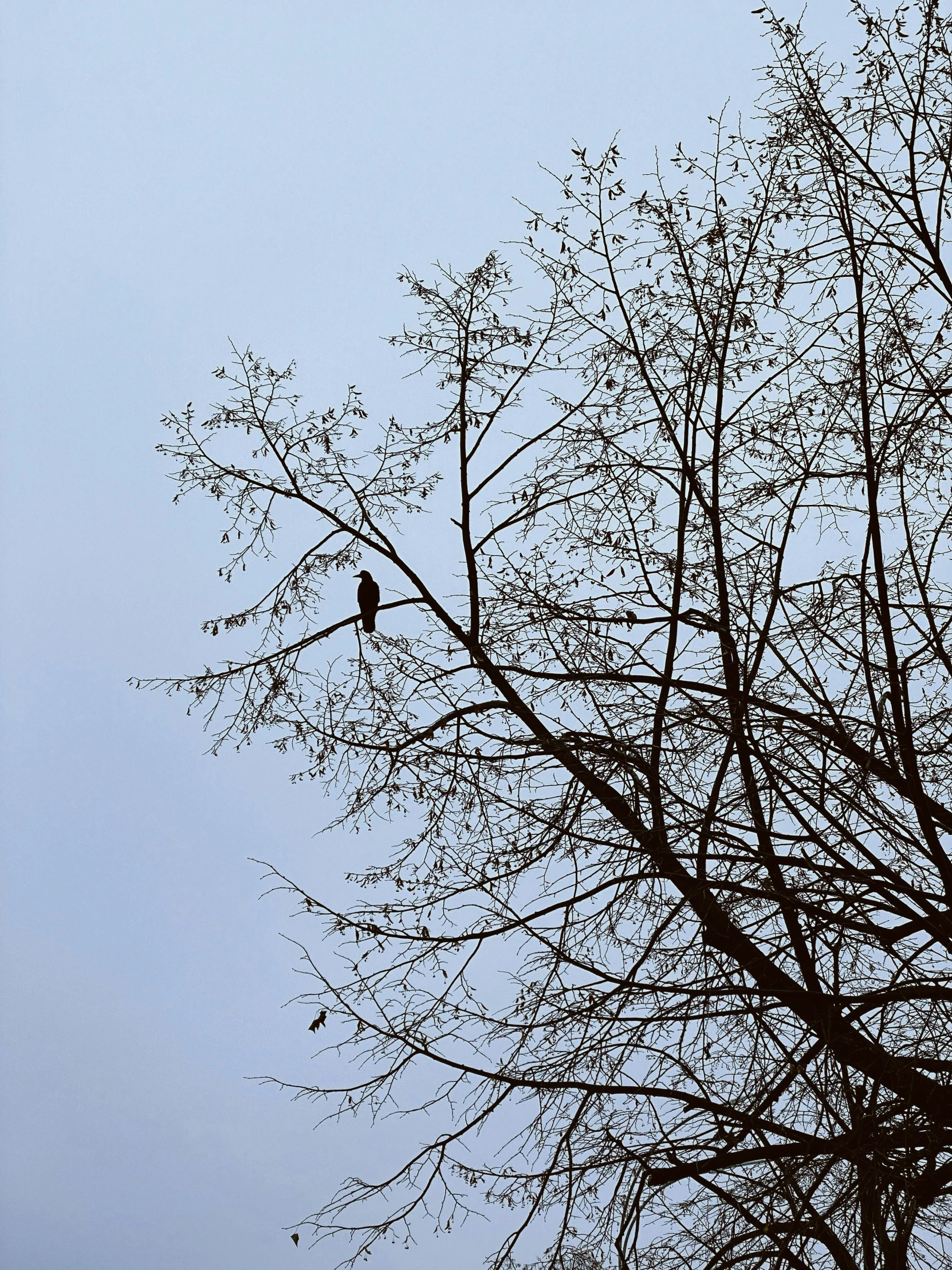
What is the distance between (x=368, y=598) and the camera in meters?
5.57

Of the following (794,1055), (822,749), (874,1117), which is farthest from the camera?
(794,1055)

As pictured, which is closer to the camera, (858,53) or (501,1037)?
(501,1037)

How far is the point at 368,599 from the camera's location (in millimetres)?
5574

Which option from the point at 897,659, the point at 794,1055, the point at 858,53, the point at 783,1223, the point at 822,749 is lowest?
the point at 783,1223

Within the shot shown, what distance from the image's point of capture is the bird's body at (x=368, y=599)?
5.43m

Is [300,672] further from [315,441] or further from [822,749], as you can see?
[822,749]

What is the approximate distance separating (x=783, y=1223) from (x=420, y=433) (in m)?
3.54

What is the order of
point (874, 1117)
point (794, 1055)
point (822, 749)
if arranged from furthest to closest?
point (794, 1055), point (822, 749), point (874, 1117)

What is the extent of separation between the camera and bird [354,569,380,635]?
17.8 feet

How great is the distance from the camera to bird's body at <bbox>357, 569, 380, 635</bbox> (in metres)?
5.43

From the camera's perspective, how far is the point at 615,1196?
4305 mm

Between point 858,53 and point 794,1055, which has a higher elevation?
point 858,53

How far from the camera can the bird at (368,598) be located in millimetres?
5438

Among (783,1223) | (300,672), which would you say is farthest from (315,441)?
(783,1223)
